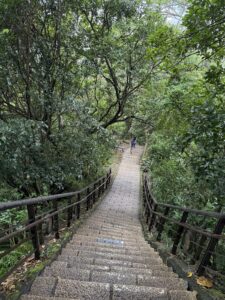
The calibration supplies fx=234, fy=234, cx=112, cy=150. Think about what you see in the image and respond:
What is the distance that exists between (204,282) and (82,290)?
1.29m

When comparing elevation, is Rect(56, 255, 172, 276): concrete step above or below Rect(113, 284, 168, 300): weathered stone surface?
below

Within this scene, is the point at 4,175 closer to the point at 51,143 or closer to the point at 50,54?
the point at 51,143

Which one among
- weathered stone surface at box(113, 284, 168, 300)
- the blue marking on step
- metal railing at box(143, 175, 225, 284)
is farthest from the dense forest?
the blue marking on step

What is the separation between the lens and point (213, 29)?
3080 millimetres

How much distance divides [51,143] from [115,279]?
4725mm

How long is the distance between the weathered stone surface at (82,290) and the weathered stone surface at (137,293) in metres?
0.09

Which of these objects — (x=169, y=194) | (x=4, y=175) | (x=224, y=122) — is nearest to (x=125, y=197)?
(x=169, y=194)

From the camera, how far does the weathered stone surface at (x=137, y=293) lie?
195 centimetres

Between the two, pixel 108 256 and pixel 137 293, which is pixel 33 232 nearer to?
pixel 108 256

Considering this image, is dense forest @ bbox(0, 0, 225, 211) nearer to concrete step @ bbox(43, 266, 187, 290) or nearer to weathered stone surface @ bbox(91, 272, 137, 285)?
concrete step @ bbox(43, 266, 187, 290)

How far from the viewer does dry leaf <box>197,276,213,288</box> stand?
2375 mm

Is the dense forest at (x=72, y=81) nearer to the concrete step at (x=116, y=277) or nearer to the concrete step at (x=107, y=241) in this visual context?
the concrete step at (x=116, y=277)

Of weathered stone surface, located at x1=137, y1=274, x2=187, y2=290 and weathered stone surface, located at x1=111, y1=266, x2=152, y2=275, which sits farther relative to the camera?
→ weathered stone surface, located at x1=111, y1=266, x2=152, y2=275

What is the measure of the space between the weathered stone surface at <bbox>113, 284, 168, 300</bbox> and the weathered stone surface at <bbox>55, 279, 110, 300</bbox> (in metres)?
0.09
